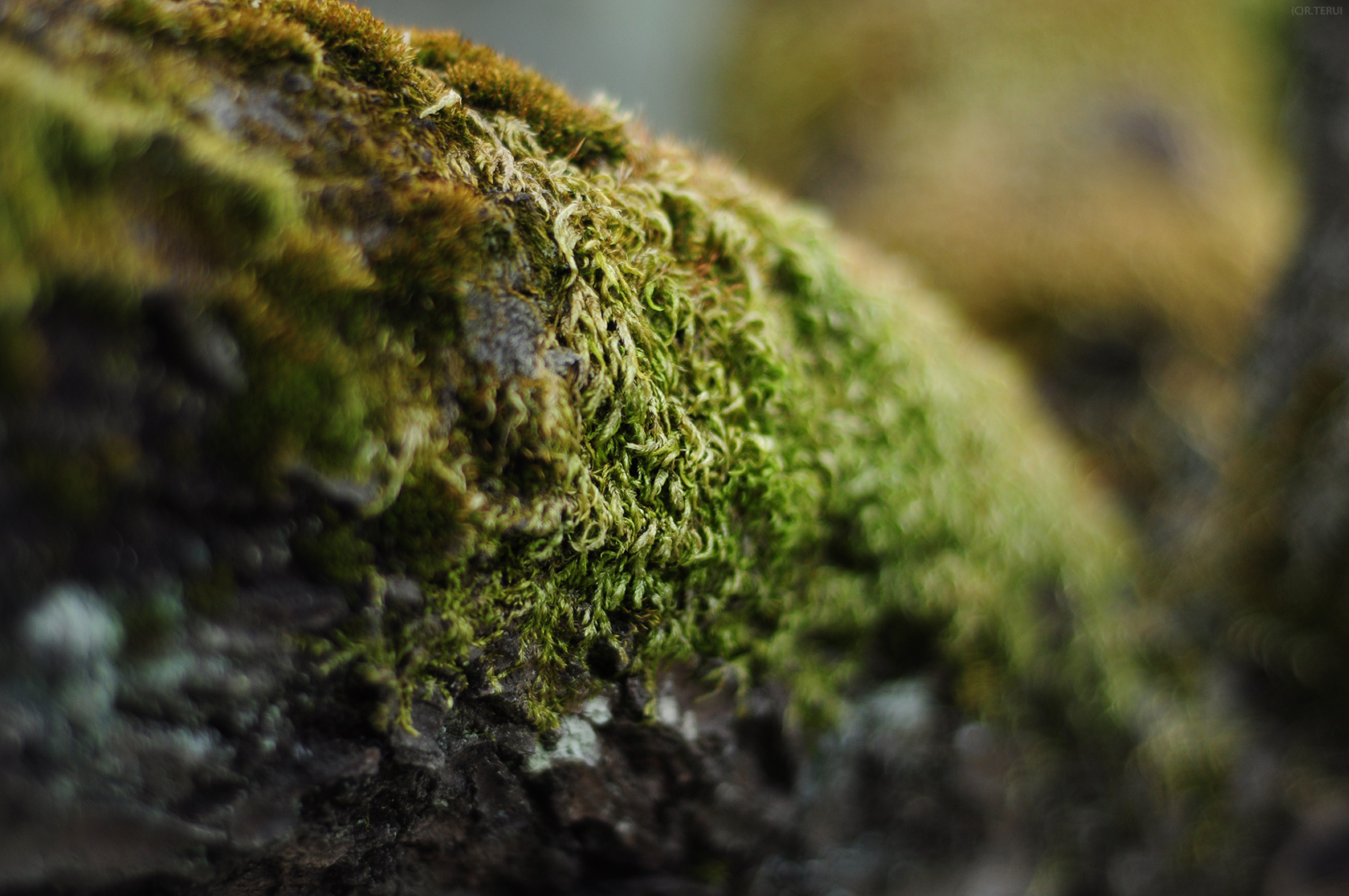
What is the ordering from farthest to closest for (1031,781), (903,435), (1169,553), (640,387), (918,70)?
(918,70), (1169,553), (1031,781), (903,435), (640,387)

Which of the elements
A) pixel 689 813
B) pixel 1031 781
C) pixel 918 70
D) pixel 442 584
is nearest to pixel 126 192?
pixel 442 584

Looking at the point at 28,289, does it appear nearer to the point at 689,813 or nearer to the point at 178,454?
the point at 178,454

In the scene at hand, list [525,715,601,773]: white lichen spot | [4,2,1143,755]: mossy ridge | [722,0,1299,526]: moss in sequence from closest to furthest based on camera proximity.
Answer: [4,2,1143,755]: mossy ridge
[525,715,601,773]: white lichen spot
[722,0,1299,526]: moss

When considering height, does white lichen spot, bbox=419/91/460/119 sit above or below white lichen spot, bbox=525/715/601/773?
above

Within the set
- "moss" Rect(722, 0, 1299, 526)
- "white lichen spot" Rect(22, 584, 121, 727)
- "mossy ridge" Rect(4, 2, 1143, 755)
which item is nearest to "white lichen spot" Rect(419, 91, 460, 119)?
"mossy ridge" Rect(4, 2, 1143, 755)

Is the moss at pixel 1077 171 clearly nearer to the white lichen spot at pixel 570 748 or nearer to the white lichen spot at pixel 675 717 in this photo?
the white lichen spot at pixel 675 717

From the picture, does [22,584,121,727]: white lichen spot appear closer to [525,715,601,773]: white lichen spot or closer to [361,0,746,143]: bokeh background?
[525,715,601,773]: white lichen spot

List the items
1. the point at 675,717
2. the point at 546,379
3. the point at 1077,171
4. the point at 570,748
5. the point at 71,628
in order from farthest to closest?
the point at 1077,171 → the point at 675,717 → the point at 570,748 → the point at 546,379 → the point at 71,628

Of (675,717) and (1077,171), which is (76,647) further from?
(1077,171)

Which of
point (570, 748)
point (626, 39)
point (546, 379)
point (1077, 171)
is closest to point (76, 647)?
point (546, 379)
